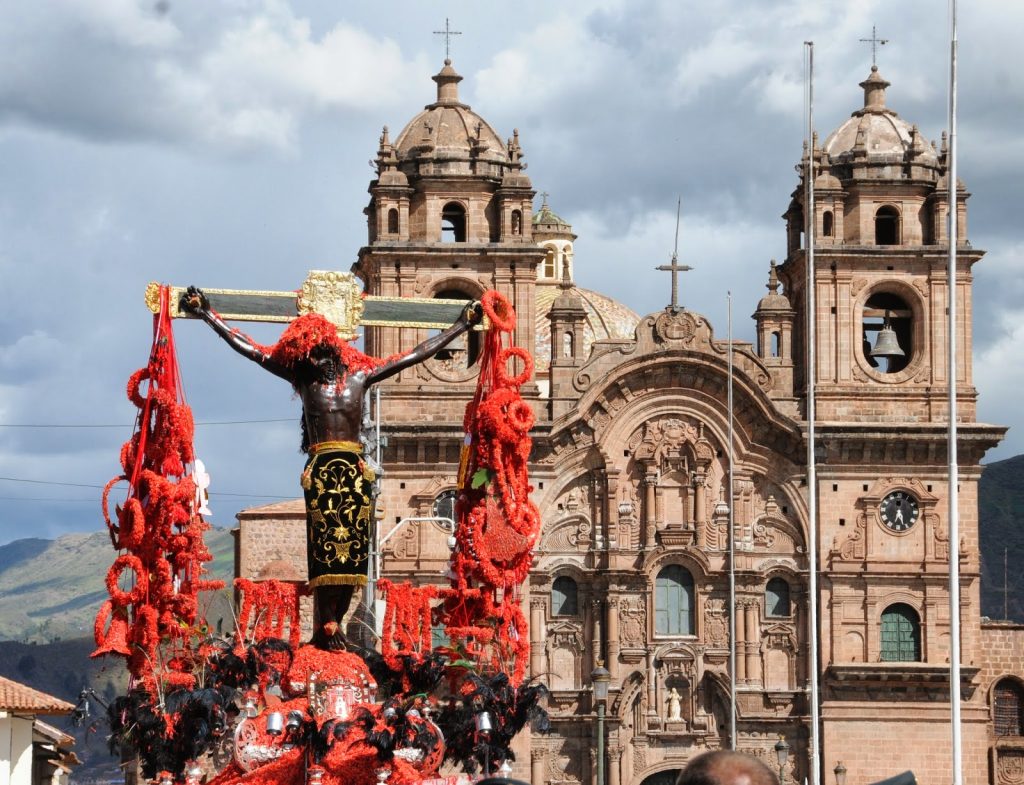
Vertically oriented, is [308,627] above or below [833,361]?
below

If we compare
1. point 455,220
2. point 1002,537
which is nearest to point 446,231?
point 455,220

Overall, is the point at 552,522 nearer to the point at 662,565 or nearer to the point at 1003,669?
the point at 662,565

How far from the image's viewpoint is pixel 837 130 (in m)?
56.7

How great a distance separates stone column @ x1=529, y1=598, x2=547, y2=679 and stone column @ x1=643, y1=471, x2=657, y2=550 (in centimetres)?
260

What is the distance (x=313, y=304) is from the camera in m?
26.2

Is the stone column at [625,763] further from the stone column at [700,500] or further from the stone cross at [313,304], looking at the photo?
→ the stone cross at [313,304]

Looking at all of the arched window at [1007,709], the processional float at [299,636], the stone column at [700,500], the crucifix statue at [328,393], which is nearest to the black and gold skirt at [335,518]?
the crucifix statue at [328,393]

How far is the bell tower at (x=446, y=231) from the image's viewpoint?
54.0 m

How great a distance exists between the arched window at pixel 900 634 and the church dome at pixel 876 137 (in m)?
9.86

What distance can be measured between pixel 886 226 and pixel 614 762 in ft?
43.8

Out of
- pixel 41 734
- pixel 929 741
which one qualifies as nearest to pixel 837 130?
pixel 929 741

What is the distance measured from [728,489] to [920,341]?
5.25 metres

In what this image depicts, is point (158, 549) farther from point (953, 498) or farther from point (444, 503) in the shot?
point (444, 503)

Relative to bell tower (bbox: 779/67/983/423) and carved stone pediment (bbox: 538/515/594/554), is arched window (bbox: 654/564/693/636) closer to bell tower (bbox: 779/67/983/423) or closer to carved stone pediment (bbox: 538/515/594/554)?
carved stone pediment (bbox: 538/515/594/554)
